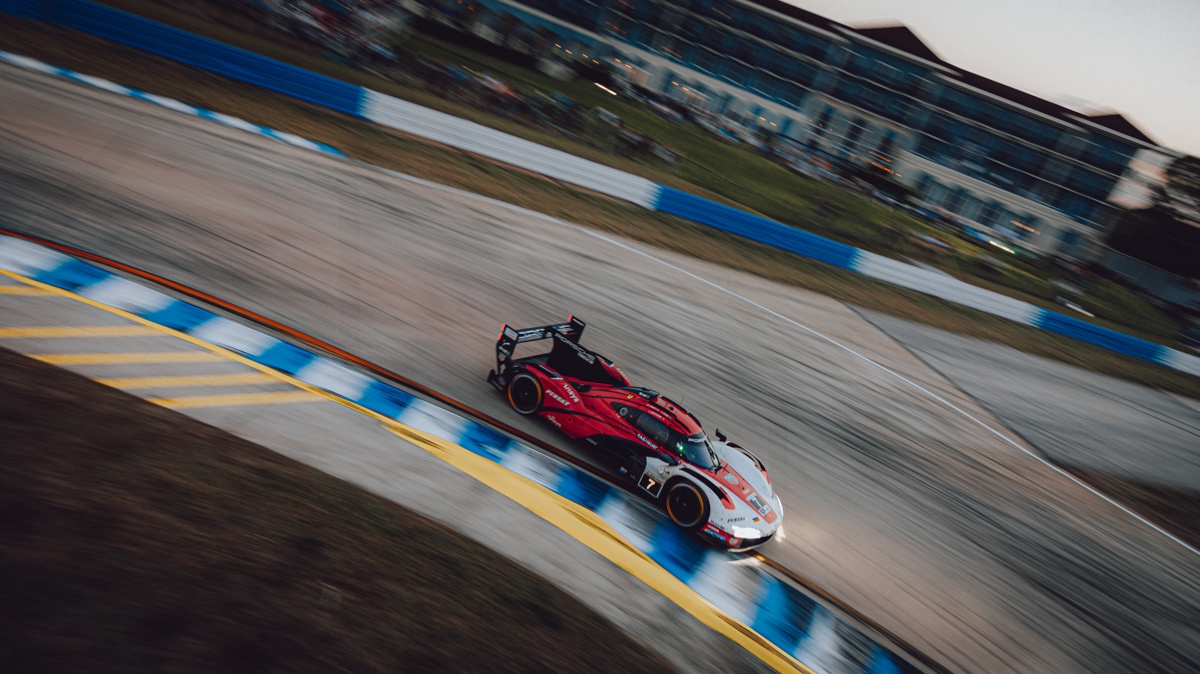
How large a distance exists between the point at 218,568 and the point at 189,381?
3.28 m

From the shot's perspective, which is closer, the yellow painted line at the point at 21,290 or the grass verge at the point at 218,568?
the grass verge at the point at 218,568

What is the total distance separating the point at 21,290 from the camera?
739 centimetres

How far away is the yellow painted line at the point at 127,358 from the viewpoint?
6388mm

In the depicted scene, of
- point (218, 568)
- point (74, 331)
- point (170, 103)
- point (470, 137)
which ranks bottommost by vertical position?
point (74, 331)

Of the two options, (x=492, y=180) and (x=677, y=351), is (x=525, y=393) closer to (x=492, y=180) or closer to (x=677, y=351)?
(x=677, y=351)

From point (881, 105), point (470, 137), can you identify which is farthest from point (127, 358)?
point (881, 105)

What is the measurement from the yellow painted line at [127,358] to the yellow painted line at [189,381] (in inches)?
14.9

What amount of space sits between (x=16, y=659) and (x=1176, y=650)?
1211 centimetres

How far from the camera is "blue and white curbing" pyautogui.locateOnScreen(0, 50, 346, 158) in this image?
14734 mm

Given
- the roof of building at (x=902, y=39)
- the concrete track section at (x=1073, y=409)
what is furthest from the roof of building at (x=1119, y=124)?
the concrete track section at (x=1073, y=409)

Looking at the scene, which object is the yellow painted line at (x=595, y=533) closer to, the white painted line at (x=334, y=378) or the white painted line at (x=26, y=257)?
the white painted line at (x=334, y=378)

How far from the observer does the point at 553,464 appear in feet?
25.9

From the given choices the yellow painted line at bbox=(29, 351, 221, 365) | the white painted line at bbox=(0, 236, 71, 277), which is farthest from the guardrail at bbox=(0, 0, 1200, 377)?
the yellow painted line at bbox=(29, 351, 221, 365)

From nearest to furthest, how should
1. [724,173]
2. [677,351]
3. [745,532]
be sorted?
[745,532], [677,351], [724,173]
